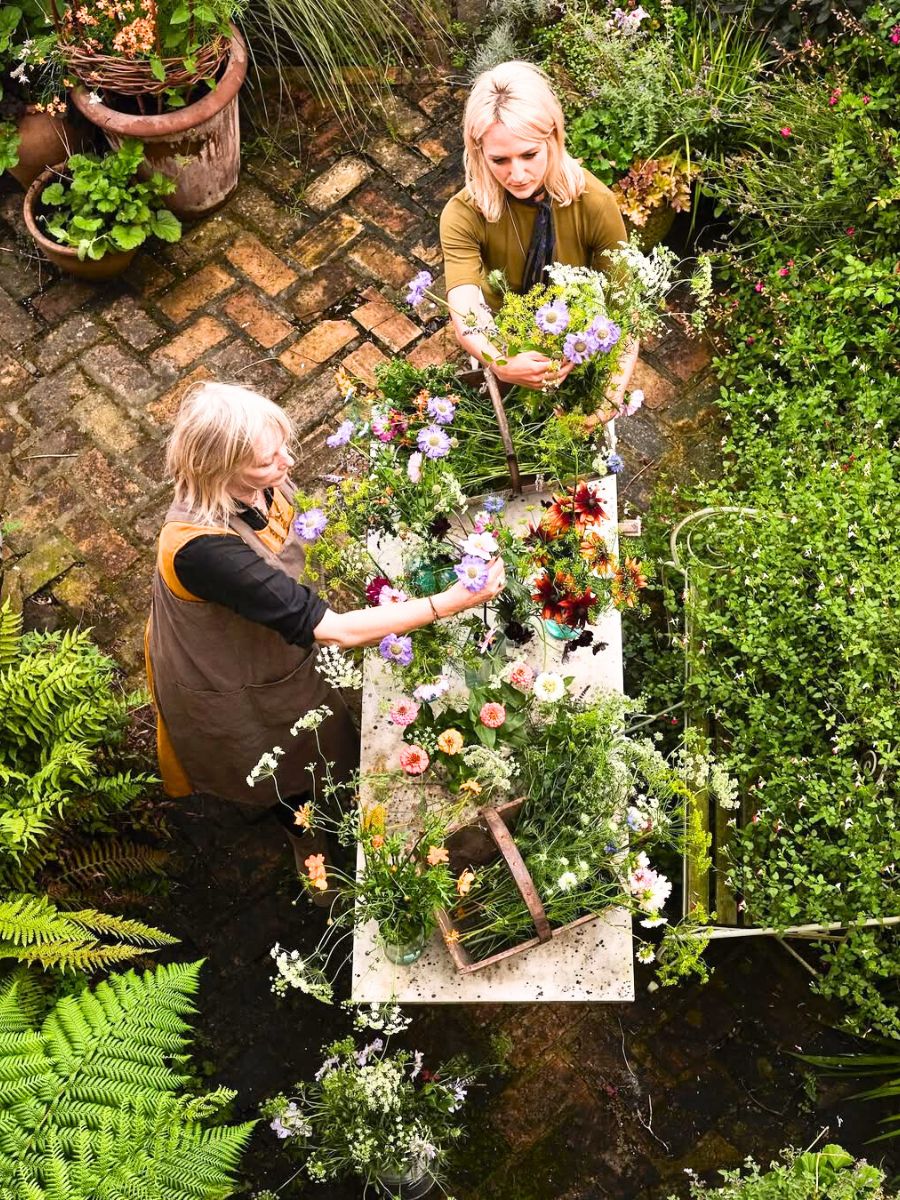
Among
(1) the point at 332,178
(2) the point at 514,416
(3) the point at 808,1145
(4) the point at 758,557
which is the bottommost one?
(3) the point at 808,1145

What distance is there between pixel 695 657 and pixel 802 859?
0.64 meters

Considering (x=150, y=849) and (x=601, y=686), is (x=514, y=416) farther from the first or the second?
(x=150, y=849)

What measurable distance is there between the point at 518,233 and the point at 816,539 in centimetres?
121

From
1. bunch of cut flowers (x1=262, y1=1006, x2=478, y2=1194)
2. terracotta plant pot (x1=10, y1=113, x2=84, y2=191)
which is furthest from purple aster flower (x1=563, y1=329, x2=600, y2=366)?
terracotta plant pot (x1=10, y1=113, x2=84, y2=191)

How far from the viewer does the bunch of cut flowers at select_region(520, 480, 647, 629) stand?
2449 mm

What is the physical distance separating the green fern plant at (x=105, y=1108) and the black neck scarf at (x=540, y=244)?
207 cm

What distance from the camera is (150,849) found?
11.5ft

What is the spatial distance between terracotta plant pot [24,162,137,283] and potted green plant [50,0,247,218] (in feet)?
1.07

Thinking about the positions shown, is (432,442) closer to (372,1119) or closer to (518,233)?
(518,233)

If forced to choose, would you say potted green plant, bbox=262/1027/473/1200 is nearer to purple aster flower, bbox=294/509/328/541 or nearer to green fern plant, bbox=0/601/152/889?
green fern plant, bbox=0/601/152/889

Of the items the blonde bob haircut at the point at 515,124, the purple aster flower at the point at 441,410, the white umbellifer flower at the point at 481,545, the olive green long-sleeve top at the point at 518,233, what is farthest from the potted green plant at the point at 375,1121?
the blonde bob haircut at the point at 515,124

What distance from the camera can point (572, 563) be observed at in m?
2.47

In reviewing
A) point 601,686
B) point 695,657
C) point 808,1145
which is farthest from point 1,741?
point 808,1145

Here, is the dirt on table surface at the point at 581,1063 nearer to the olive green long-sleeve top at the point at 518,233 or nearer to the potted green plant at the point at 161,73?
the olive green long-sleeve top at the point at 518,233
